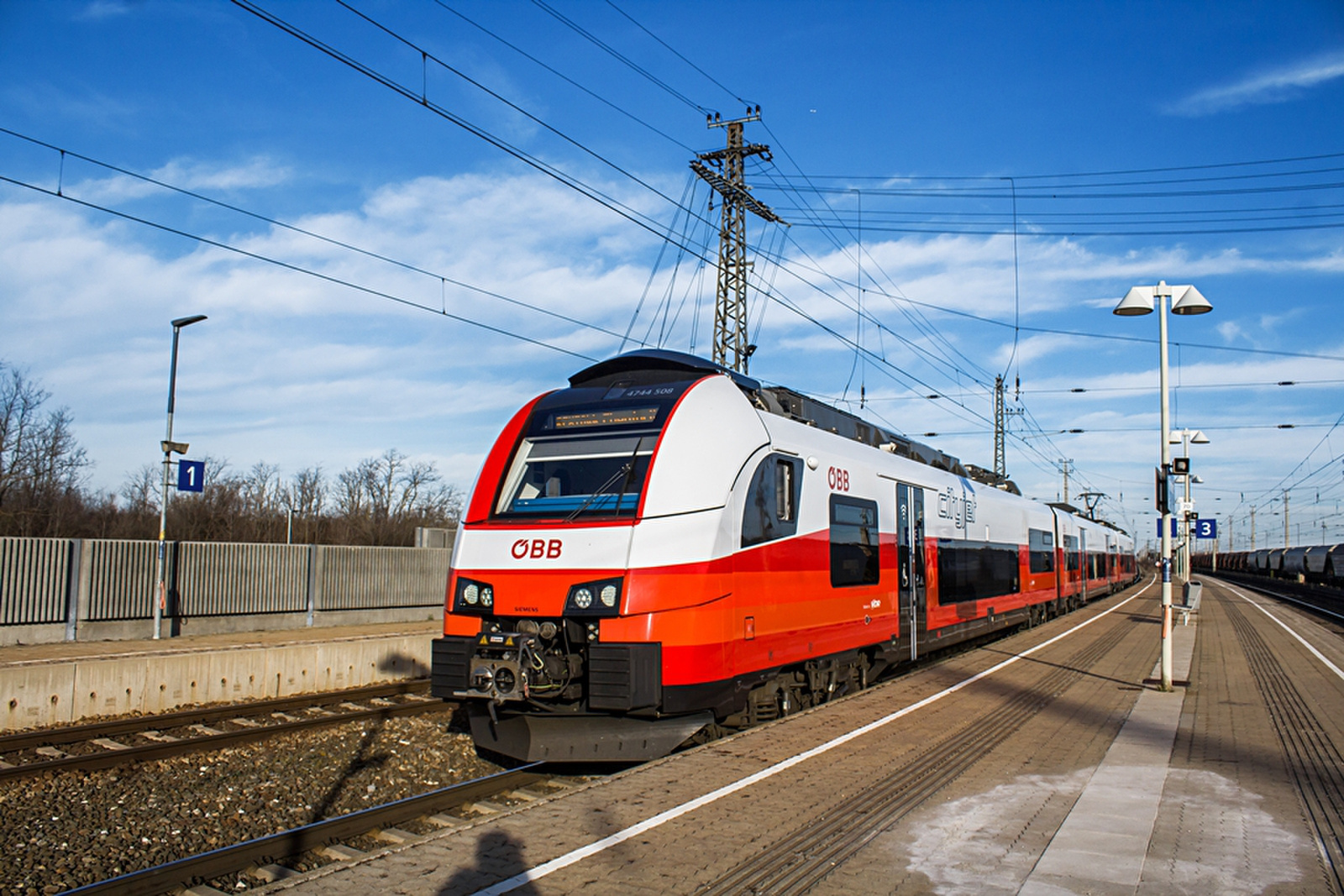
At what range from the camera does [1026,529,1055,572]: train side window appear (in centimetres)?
2439

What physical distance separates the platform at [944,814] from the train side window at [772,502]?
1984 millimetres

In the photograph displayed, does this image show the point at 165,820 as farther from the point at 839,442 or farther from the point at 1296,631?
the point at 1296,631

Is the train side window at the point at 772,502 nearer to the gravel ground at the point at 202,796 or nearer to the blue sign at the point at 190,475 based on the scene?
the gravel ground at the point at 202,796

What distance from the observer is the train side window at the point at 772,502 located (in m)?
9.04

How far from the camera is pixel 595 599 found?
26.1 ft

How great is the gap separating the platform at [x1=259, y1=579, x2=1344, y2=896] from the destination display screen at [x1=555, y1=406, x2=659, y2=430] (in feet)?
10.3

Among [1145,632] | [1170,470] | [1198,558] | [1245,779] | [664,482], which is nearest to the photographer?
[1245,779]

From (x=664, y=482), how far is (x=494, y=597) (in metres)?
1.85

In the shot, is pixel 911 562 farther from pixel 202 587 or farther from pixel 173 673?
pixel 202 587

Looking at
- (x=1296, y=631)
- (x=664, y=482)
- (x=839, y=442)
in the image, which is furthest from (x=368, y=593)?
(x=1296, y=631)

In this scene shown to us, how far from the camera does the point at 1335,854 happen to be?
230 inches

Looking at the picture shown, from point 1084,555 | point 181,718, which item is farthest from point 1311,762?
point 1084,555

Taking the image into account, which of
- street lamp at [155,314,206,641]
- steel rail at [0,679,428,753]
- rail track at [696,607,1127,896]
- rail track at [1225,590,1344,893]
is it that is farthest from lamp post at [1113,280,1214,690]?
street lamp at [155,314,206,641]

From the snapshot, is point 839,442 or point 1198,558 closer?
point 839,442
